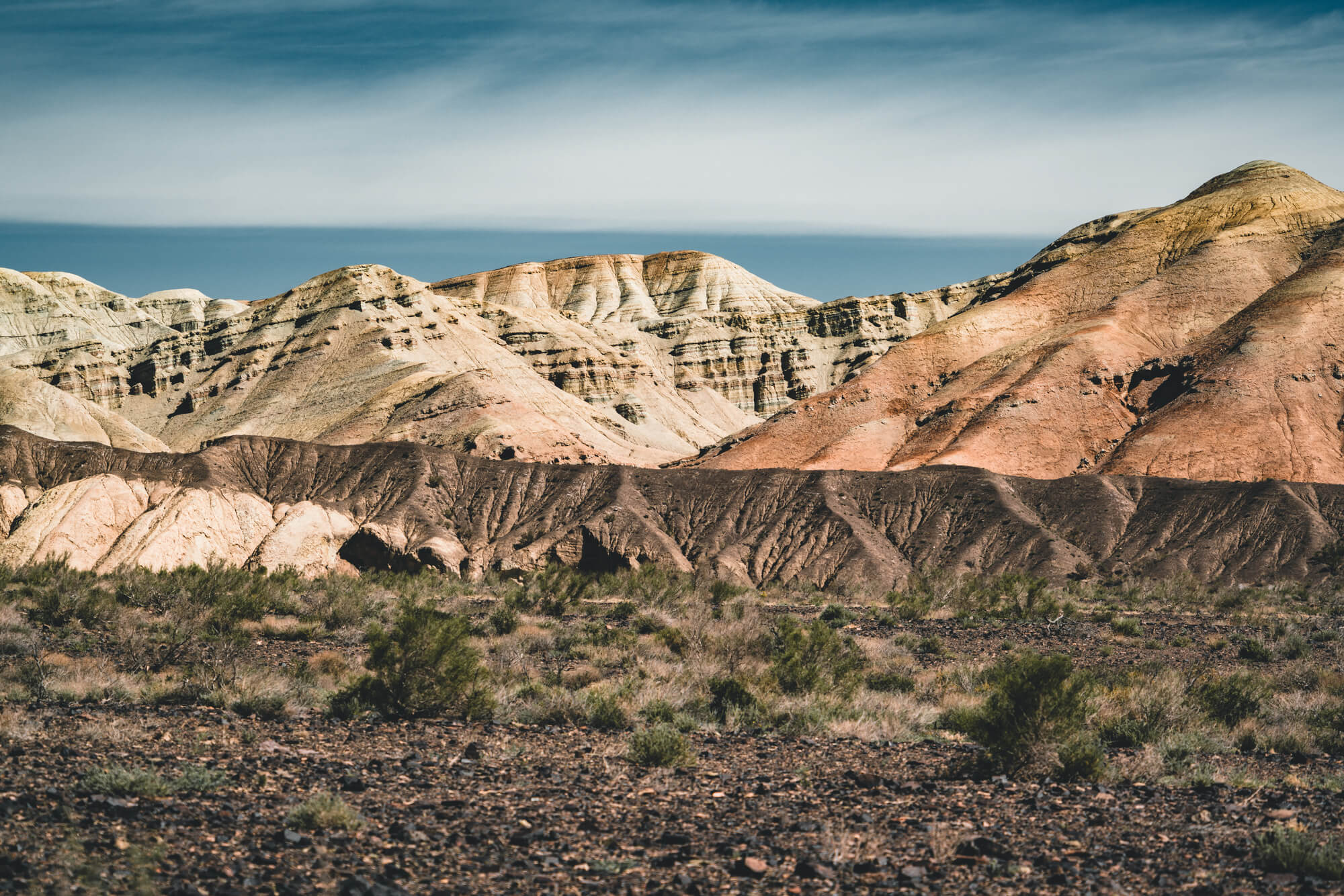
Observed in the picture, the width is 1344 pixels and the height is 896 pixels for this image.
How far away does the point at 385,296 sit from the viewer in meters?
127

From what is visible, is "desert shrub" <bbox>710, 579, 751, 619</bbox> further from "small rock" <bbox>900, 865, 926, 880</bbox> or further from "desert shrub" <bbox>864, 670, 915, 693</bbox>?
"small rock" <bbox>900, 865, 926, 880</bbox>

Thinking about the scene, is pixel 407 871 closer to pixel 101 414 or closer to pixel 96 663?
pixel 96 663

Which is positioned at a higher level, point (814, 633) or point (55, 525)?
point (814, 633)

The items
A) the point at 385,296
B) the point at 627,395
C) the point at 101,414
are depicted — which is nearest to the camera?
the point at 101,414

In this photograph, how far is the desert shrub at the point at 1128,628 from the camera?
33844 millimetres

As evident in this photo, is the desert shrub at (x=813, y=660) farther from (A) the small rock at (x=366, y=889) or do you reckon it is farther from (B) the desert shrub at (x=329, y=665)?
(A) the small rock at (x=366, y=889)

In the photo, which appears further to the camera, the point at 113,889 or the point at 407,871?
the point at 407,871

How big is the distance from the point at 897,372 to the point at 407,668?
8877 centimetres

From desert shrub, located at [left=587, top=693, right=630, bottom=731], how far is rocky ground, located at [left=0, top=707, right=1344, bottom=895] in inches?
56.7

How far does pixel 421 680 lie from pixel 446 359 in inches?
4242

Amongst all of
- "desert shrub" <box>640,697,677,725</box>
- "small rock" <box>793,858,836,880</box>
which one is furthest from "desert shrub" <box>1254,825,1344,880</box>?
"desert shrub" <box>640,697,677,725</box>

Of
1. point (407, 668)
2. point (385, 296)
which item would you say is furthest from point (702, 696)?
point (385, 296)

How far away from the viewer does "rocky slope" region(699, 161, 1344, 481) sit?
2970 inches

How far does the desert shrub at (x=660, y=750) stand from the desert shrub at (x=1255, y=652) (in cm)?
2196
